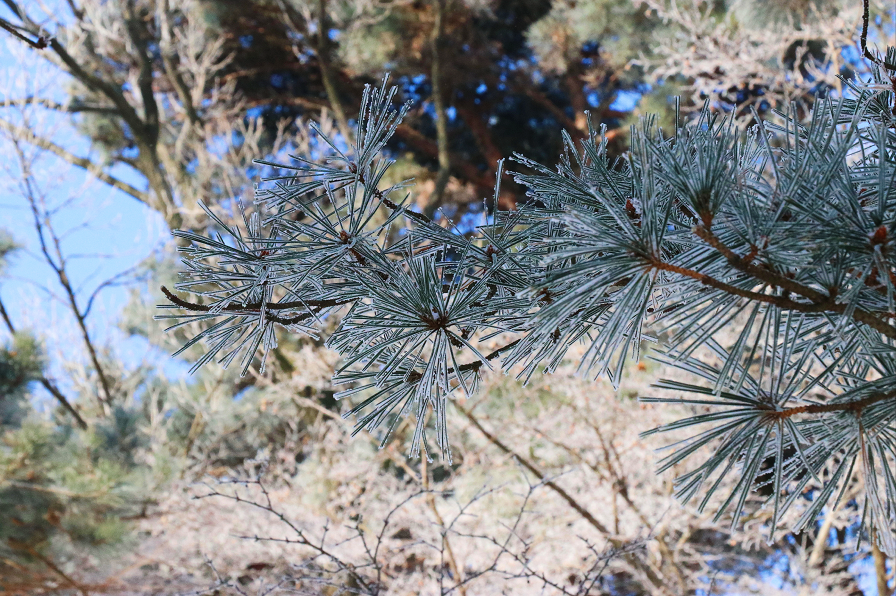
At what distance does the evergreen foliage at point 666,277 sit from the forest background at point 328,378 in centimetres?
92

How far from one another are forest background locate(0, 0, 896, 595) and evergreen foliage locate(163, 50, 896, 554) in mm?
919

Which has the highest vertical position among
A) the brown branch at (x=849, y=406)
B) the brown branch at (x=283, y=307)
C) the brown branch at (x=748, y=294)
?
the brown branch at (x=283, y=307)

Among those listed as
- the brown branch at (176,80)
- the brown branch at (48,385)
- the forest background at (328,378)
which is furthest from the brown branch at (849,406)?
the brown branch at (176,80)

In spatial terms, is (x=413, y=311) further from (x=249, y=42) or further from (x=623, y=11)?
(x=249, y=42)

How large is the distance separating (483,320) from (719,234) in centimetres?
22

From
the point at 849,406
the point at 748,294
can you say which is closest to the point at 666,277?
the point at 748,294

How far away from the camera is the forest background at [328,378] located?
8.51ft

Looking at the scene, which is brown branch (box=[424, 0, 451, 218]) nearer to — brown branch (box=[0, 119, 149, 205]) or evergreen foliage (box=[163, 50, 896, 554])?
brown branch (box=[0, 119, 149, 205])

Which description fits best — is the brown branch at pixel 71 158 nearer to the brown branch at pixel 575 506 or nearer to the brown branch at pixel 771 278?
the brown branch at pixel 575 506

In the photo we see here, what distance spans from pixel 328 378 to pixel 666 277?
2.70 m

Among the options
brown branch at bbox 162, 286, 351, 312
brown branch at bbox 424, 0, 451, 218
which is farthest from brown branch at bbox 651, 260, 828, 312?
brown branch at bbox 424, 0, 451, 218

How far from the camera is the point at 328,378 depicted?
10.2 feet

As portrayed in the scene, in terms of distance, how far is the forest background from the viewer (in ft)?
8.51

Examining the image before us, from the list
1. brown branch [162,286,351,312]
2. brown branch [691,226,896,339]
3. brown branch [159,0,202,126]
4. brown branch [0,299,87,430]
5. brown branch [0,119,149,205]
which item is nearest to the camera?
brown branch [691,226,896,339]
